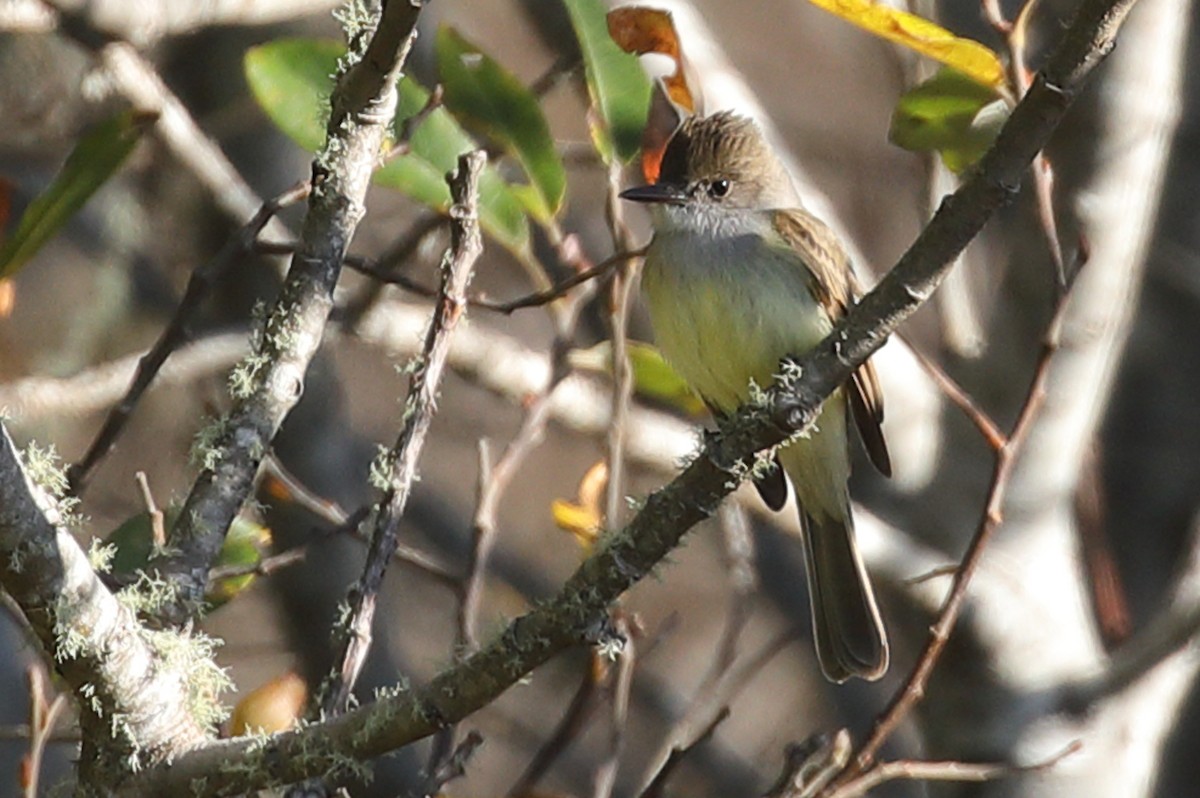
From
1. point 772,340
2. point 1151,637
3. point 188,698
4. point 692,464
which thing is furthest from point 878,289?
point 1151,637

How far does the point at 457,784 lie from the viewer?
560 cm

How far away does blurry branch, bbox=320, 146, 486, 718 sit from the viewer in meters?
2.23

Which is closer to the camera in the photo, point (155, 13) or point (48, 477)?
point (48, 477)

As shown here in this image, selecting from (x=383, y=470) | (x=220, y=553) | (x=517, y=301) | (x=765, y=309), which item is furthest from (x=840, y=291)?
(x=220, y=553)

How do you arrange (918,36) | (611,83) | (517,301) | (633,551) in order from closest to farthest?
1. (633,551)
2. (918,36)
3. (517,301)
4. (611,83)

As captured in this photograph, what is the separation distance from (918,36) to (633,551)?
38.5 inches

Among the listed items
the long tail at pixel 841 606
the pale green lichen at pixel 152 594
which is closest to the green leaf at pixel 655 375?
the long tail at pixel 841 606

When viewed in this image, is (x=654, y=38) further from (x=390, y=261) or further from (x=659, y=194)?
(x=390, y=261)

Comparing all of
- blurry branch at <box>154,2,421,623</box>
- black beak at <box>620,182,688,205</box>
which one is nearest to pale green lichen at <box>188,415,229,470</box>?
blurry branch at <box>154,2,421,623</box>

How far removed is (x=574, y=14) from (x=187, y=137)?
1211mm

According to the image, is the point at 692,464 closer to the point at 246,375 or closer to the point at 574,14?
the point at 246,375

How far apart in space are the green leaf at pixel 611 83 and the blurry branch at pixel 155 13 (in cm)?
102

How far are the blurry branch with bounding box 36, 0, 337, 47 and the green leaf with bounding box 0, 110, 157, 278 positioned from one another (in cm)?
86

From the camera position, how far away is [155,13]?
11.9 feet
